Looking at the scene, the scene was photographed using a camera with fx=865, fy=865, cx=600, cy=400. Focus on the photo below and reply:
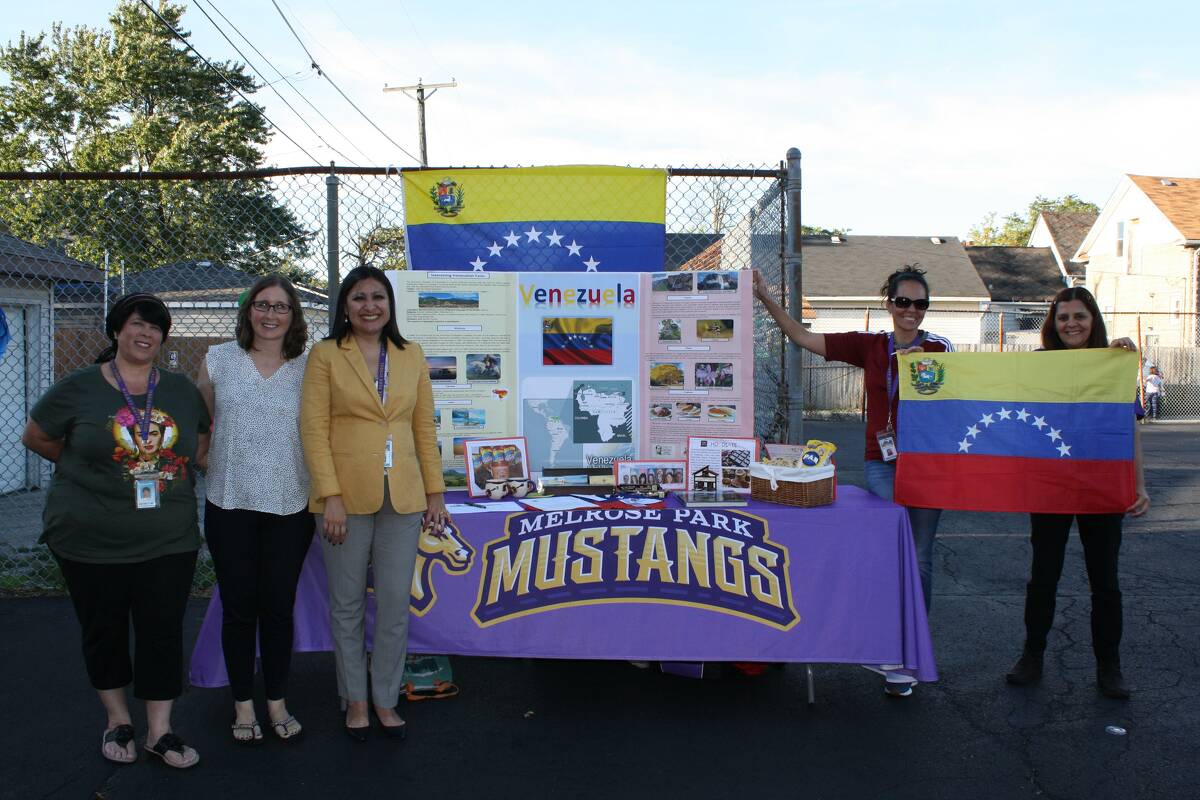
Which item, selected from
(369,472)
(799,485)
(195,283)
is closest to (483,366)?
(369,472)

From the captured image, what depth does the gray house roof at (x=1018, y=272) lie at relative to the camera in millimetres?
36469

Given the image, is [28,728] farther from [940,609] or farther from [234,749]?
[940,609]

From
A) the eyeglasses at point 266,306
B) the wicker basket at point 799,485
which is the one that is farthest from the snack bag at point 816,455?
the eyeglasses at point 266,306

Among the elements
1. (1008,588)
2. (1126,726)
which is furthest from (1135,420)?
(1008,588)

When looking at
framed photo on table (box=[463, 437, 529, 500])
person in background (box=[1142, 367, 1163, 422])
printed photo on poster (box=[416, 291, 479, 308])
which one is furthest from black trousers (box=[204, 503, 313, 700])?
person in background (box=[1142, 367, 1163, 422])

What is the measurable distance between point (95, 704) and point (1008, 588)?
19.0 ft

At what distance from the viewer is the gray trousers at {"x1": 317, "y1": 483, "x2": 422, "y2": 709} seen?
3639 millimetres

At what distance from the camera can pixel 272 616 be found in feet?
11.8

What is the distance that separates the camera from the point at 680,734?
383 cm

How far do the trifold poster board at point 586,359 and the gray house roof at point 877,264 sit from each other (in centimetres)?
2555

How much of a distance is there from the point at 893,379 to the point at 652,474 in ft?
4.27

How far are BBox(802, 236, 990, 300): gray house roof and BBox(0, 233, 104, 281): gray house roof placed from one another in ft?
75.5

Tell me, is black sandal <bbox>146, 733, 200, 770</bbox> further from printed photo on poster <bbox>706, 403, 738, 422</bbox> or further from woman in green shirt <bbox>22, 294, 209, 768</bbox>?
printed photo on poster <bbox>706, 403, 738, 422</bbox>

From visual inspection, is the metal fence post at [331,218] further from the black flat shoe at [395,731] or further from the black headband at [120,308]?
the black flat shoe at [395,731]
